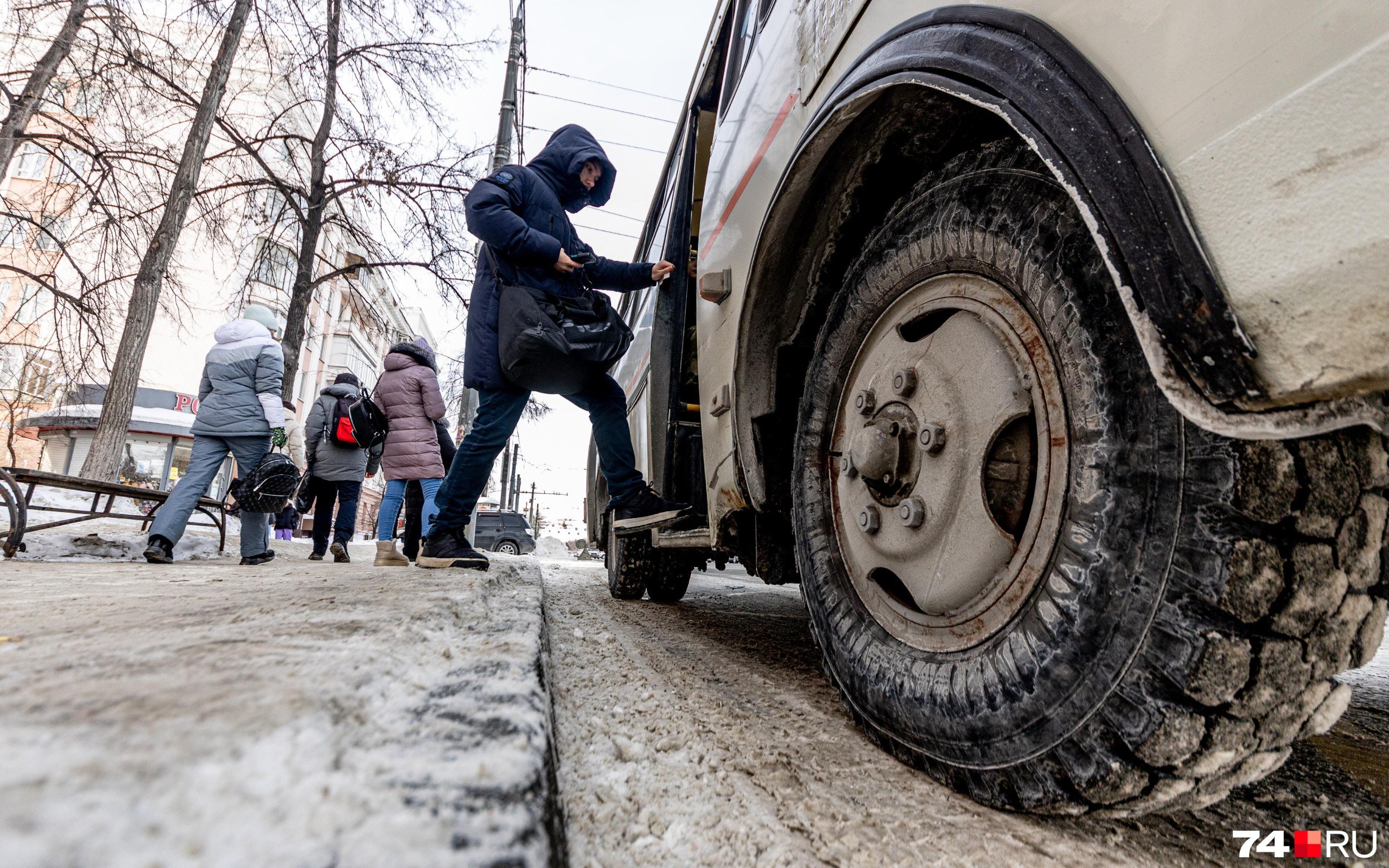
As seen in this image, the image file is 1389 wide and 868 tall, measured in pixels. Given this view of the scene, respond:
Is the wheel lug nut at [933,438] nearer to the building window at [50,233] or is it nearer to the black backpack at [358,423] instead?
the black backpack at [358,423]

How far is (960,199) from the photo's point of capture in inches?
43.9

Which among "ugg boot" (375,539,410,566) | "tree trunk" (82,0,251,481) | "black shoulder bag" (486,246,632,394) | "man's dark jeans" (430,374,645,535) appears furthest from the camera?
"tree trunk" (82,0,251,481)

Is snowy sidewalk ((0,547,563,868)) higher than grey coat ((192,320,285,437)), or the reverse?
grey coat ((192,320,285,437))

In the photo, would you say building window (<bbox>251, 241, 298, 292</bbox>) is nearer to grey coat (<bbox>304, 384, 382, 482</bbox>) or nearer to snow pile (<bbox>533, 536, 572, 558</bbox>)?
grey coat (<bbox>304, 384, 382, 482</bbox>)

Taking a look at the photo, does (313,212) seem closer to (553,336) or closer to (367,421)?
(367,421)

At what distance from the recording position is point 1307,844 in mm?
897

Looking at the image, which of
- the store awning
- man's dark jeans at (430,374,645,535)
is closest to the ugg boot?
man's dark jeans at (430,374,645,535)

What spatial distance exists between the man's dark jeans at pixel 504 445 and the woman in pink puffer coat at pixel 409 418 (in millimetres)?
2010

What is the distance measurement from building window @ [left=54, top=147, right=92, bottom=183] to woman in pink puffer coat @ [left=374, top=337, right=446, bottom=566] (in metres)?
6.84

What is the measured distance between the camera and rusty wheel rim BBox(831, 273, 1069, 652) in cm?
95

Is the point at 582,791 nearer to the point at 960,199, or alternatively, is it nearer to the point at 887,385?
the point at 887,385

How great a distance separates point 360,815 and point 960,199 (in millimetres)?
1151

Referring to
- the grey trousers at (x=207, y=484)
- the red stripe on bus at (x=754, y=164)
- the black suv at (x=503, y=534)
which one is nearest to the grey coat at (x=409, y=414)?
the grey trousers at (x=207, y=484)

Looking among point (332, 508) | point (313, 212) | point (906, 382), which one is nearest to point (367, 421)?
point (332, 508)
